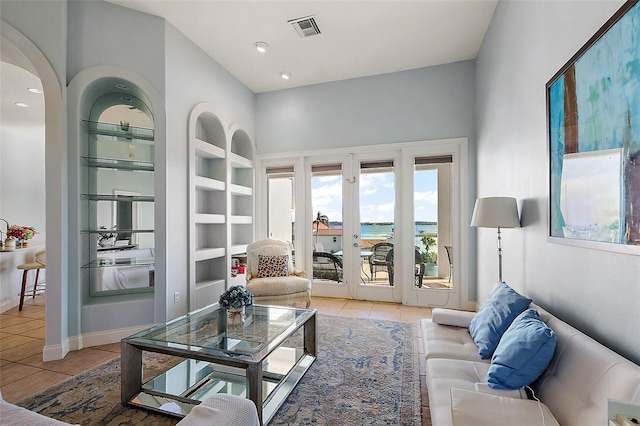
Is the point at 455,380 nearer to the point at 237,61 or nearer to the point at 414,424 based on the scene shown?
the point at 414,424

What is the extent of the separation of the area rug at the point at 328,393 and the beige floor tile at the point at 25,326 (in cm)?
181

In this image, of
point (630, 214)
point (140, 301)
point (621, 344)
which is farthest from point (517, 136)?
point (140, 301)

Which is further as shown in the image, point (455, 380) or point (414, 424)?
point (414, 424)

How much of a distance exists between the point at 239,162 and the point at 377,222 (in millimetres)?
2343

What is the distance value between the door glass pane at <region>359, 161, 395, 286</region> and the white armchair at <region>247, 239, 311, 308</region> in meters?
1.13

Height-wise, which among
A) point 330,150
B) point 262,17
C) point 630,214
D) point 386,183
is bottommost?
point 630,214

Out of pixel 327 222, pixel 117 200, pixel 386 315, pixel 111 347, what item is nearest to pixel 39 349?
pixel 111 347

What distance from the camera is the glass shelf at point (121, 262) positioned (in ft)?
10.1

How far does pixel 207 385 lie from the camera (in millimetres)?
2104

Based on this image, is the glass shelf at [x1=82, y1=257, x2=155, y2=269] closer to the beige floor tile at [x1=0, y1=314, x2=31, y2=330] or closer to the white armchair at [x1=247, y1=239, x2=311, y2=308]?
the white armchair at [x1=247, y1=239, x2=311, y2=308]

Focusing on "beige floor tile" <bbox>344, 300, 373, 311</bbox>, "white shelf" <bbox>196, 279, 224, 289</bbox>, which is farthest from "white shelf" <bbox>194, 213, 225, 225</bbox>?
"beige floor tile" <bbox>344, 300, 373, 311</bbox>

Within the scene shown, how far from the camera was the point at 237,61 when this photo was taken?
409cm

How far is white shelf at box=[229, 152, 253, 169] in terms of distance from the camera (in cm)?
446

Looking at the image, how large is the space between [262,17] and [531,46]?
2.57 m
